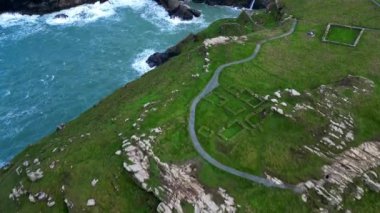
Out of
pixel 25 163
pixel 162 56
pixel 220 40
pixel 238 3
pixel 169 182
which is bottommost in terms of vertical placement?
pixel 238 3

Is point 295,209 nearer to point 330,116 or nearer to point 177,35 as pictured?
point 330,116

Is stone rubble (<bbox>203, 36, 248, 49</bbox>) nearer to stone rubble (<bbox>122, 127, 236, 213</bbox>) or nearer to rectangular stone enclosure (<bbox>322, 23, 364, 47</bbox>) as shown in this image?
rectangular stone enclosure (<bbox>322, 23, 364, 47</bbox>)

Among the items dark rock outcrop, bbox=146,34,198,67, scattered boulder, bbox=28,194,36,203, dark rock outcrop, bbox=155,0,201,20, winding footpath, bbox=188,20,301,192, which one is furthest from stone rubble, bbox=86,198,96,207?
dark rock outcrop, bbox=155,0,201,20

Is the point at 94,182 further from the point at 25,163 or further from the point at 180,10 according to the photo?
the point at 180,10

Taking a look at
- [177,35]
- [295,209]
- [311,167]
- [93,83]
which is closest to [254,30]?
[177,35]

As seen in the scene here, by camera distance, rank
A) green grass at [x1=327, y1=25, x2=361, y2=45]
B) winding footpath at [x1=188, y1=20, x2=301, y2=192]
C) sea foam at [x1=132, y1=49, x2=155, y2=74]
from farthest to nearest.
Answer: sea foam at [x1=132, y1=49, x2=155, y2=74], green grass at [x1=327, y1=25, x2=361, y2=45], winding footpath at [x1=188, y1=20, x2=301, y2=192]

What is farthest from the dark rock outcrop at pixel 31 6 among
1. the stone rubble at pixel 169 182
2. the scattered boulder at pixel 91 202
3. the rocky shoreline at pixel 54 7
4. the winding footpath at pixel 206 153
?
the scattered boulder at pixel 91 202

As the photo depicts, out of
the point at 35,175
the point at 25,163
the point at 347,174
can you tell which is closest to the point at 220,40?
the point at 347,174
